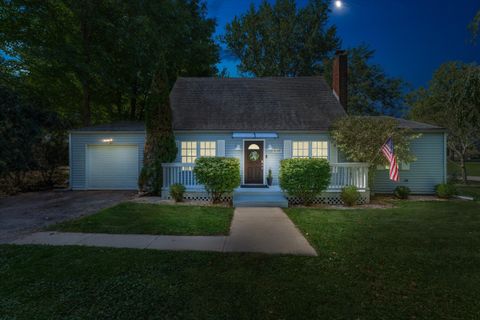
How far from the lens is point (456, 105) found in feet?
17.0

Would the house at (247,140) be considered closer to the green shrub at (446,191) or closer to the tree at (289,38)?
the green shrub at (446,191)

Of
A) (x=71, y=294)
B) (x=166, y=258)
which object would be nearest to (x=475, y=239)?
(x=166, y=258)

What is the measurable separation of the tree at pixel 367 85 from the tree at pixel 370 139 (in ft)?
53.2

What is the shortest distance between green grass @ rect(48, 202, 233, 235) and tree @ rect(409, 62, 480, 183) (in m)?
5.79

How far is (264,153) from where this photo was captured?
11.1 m

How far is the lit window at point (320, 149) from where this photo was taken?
11.1 meters

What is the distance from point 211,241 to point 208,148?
270 inches

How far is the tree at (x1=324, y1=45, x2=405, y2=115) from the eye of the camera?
24.2 m

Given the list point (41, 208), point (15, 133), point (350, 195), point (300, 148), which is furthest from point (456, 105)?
point (15, 133)

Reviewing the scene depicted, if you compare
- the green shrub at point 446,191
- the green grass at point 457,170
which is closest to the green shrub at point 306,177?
the green shrub at point 446,191

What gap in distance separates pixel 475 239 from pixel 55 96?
21.8 meters

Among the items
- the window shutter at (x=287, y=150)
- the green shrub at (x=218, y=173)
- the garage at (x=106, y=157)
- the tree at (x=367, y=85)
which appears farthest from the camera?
the tree at (x=367, y=85)

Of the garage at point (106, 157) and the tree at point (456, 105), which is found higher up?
the tree at point (456, 105)

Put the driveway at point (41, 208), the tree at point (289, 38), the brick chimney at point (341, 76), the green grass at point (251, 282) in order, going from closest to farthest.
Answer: the green grass at point (251, 282) < the driveway at point (41, 208) < the brick chimney at point (341, 76) < the tree at point (289, 38)
